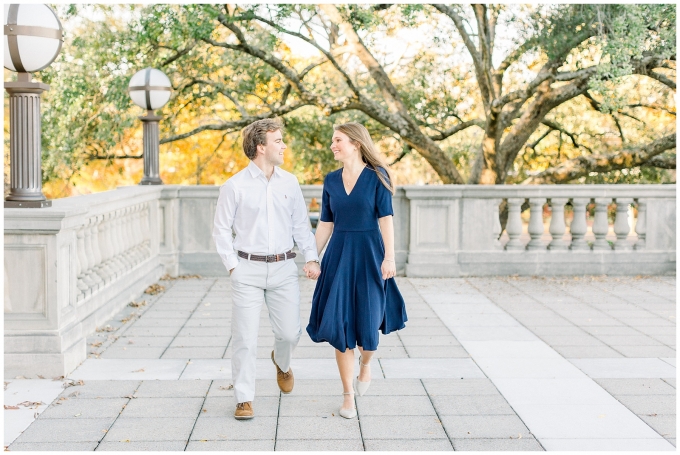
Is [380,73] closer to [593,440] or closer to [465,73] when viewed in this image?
[465,73]

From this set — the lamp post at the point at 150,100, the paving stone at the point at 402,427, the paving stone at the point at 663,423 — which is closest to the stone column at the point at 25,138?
the paving stone at the point at 402,427

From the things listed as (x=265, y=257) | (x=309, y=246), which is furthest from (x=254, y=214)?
(x=309, y=246)

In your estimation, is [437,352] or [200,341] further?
[200,341]

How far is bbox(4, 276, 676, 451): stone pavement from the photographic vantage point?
15.7 ft

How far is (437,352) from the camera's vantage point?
7020 mm

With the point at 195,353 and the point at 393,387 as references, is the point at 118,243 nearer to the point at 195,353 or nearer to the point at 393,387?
the point at 195,353

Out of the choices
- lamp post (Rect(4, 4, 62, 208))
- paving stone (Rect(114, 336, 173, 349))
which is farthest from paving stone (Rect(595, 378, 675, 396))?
lamp post (Rect(4, 4, 62, 208))

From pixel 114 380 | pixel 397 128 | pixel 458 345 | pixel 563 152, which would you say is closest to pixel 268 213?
pixel 114 380

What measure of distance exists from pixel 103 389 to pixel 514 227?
7.27m

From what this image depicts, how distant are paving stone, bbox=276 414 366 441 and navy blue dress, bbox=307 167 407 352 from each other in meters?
0.43

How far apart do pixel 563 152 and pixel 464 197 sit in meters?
8.63

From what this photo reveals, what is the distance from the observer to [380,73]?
50.3ft

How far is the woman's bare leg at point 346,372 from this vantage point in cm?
518

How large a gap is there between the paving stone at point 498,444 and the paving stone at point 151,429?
154 cm
